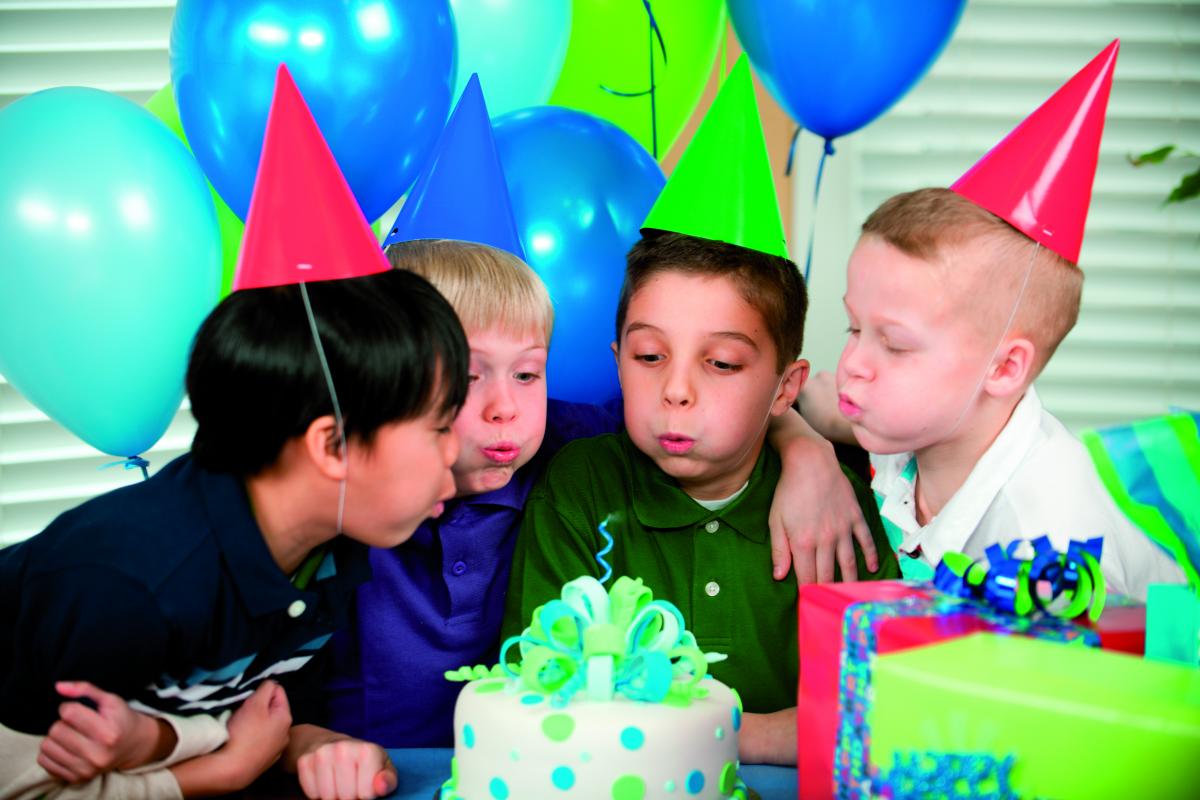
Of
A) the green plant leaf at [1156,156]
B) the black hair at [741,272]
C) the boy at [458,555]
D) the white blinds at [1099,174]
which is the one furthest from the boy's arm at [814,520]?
the green plant leaf at [1156,156]

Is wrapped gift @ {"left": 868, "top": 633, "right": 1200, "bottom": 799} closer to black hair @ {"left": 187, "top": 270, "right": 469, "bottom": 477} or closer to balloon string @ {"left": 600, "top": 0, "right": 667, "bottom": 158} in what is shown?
black hair @ {"left": 187, "top": 270, "right": 469, "bottom": 477}

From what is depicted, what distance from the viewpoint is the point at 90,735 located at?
0.99m

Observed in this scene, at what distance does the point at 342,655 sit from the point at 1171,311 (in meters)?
2.10

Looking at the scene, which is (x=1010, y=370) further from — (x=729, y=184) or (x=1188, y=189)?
(x=1188, y=189)

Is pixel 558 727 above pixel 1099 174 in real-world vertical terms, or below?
below

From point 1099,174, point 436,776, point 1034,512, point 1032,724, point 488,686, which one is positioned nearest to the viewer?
point 1032,724

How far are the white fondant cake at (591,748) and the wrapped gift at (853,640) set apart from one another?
0.08m

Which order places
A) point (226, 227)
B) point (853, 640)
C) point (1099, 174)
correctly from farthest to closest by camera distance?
point (1099, 174)
point (226, 227)
point (853, 640)

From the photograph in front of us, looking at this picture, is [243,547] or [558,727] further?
[243,547]

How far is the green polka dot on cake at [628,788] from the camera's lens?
3.08 ft

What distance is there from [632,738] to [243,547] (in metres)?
0.43

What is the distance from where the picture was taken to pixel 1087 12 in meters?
2.67

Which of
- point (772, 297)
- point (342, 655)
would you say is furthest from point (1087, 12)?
point (342, 655)

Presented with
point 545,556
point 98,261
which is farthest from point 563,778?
point 98,261
